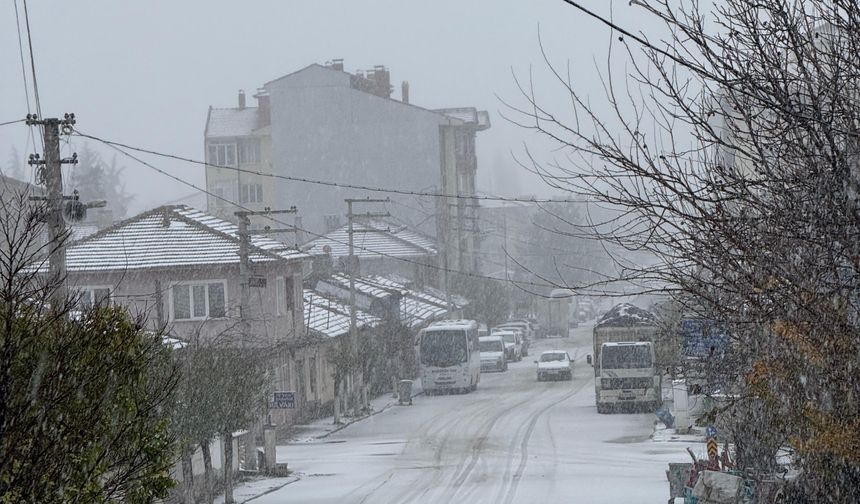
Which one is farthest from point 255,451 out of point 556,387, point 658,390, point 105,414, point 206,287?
point 556,387

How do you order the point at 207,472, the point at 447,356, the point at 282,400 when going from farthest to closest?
the point at 447,356 < the point at 282,400 < the point at 207,472

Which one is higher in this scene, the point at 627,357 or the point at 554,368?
the point at 627,357

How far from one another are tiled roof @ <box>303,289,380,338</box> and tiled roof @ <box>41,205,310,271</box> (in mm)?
4694

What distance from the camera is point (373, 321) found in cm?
5284

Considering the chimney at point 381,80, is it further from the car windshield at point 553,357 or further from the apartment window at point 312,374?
the apartment window at point 312,374

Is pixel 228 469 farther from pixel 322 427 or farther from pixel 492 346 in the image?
pixel 492 346

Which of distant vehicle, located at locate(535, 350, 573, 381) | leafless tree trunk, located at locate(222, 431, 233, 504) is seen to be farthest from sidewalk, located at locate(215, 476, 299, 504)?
distant vehicle, located at locate(535, 350, 573, 381)

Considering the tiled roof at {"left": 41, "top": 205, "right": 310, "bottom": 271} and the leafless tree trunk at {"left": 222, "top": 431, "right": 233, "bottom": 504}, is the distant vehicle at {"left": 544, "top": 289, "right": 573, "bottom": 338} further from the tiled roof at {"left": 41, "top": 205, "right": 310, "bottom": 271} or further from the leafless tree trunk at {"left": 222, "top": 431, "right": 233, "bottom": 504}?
the leafless tree trunk at {"left": 222, "top": 431, "right": 233, "bottom": 504}

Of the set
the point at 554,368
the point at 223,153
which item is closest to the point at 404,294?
the point at 554,368

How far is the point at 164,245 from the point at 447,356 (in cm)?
1512

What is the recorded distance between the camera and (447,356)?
50.5 meters

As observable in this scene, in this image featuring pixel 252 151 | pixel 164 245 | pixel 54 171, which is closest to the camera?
pixel 54 171

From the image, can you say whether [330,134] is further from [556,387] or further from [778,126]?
[778,126]

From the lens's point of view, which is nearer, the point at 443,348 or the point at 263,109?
the point at 443,348
